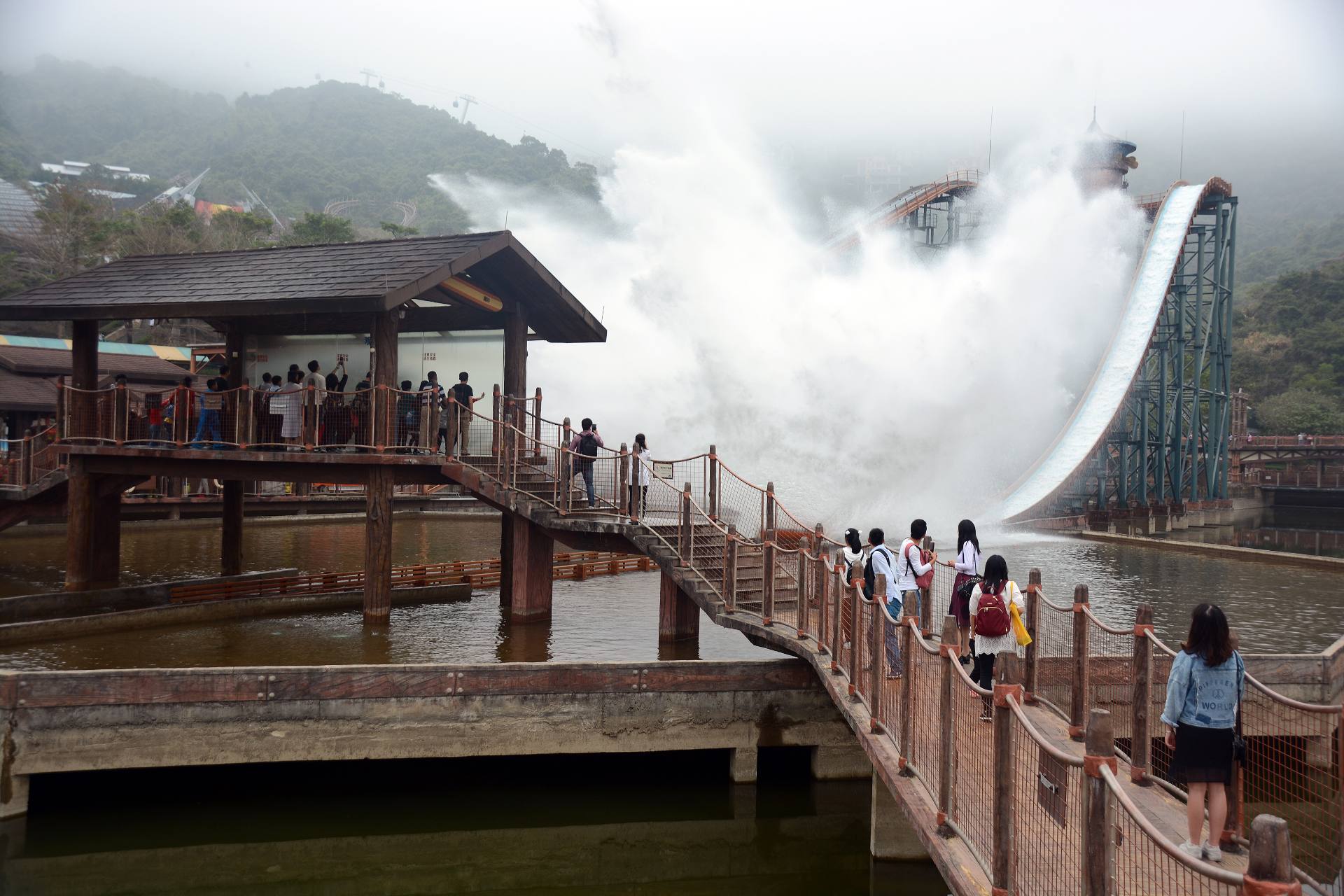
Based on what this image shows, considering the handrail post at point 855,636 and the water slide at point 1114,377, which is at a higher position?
the water slide at point 1114,377

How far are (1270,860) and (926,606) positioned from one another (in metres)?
8.67

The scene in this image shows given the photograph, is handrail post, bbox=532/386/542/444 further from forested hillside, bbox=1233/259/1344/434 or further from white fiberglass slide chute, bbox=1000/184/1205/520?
forested hillside, bbox=1233/259/1344/434

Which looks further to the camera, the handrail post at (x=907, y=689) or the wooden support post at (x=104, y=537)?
the wooden support post at (x=104, y=537)

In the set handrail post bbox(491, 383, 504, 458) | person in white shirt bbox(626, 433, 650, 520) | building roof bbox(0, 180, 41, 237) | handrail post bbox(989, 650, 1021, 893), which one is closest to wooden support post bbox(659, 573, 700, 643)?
person in white shirt bbox(626, 433, 650, 520)

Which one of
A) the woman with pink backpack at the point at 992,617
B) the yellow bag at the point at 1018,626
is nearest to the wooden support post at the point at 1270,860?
the woman with pink backpack at the point at 992,617

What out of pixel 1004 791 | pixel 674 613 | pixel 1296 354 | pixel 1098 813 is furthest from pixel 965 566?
pixel 1296 354

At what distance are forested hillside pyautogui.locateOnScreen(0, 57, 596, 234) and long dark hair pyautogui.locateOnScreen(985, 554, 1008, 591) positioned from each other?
95243 mm

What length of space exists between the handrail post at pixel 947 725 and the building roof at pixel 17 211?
6414 cm

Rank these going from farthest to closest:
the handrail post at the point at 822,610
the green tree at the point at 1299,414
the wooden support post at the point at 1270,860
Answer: the green tree at the point at 1299,414, the handrail post at the point at 822,610, the wooden support post at the point at 1270,860

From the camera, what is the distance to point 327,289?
16.5 m

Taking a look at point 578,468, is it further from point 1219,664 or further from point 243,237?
point 243,237

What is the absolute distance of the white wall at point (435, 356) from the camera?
19.7 meters

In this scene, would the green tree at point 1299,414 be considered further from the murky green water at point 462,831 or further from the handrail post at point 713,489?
the murky green water at point 462,831

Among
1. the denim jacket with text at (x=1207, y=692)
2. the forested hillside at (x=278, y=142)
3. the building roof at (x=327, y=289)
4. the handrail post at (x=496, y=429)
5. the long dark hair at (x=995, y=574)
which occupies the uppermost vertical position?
the forested hillside at (x=278, y=142)
